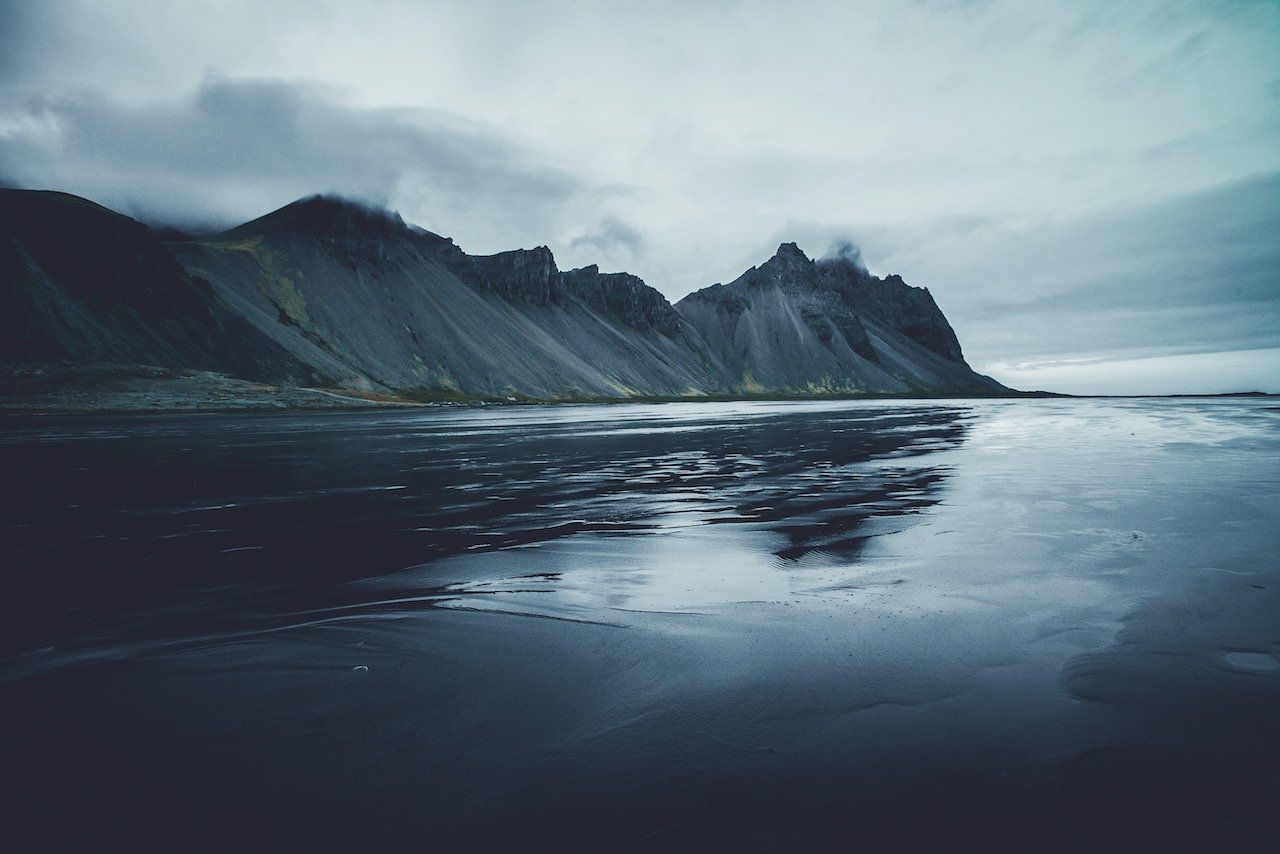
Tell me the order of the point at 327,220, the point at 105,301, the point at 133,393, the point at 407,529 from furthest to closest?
the point at 327,220 → the point at 105,301 → the point at 133,393 → the point at 407,529

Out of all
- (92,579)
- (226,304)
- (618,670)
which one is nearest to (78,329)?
(226,304)

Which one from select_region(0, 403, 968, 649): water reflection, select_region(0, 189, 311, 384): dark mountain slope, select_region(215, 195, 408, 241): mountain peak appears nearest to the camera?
select_region(0, 403, 968, 649): water reflection

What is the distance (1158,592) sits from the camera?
7062 millimetres

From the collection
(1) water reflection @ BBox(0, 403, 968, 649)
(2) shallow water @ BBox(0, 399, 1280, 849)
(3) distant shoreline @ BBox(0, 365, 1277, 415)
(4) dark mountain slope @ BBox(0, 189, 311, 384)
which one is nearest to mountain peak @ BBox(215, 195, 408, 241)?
(4) dark mountain slope @ BBox(0, 189, 311, 384)

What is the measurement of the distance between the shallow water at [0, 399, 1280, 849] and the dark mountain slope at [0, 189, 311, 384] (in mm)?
99973

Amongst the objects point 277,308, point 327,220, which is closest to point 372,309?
point 277,308

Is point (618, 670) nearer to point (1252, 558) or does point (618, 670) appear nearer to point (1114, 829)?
point (1114, 829)

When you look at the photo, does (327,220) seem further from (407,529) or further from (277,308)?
(407,529)

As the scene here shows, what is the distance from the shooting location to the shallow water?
341 centimetres

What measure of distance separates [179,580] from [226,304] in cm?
13412

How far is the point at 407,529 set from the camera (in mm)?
11508

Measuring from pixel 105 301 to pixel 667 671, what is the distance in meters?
130

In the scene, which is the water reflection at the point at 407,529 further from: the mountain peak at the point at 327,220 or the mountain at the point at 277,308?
the mountain peak at the point at 327,220

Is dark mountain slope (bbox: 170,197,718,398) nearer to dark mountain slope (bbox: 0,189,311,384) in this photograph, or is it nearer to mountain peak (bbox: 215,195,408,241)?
mountain peak (bbox: 215,195,408,241)
